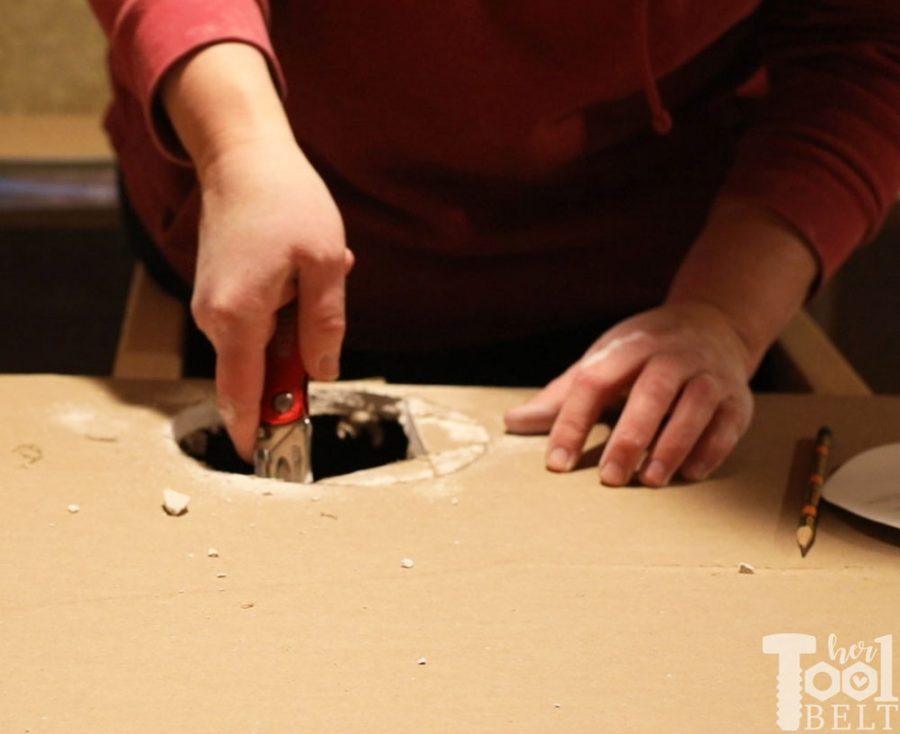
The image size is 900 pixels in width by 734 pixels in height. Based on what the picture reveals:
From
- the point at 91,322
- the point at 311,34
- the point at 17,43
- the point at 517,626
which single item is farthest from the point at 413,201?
the point at 17,43

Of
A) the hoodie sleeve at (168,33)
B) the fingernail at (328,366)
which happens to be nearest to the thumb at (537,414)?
the fingernail at (328,366)

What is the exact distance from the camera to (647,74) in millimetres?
850

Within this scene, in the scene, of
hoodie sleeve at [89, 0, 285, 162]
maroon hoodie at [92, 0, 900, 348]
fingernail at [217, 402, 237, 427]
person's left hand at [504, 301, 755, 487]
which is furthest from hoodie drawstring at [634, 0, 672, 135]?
fingernail at [217, 402, 237, 427]

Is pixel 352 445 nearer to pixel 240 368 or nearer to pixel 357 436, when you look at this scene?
pixel 357 436

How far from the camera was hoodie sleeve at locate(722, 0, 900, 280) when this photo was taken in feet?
2.91

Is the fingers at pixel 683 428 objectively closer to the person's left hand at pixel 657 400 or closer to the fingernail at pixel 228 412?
Result: the person's left hand at pixel 657 400

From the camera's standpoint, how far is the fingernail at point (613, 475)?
74 cm

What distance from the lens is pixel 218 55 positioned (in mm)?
711

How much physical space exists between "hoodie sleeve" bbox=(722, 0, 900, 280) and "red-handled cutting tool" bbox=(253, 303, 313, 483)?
1.21ft

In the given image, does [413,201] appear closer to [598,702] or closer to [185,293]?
[185,293]

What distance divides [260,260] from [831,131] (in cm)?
45

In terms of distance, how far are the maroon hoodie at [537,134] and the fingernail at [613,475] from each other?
26cm

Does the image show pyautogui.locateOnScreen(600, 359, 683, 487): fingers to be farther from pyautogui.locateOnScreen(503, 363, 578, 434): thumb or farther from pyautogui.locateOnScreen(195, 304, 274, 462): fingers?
pyautogui.locateOnScreen(195, 304, 274, 462): fingers

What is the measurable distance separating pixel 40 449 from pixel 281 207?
8.3 inches
